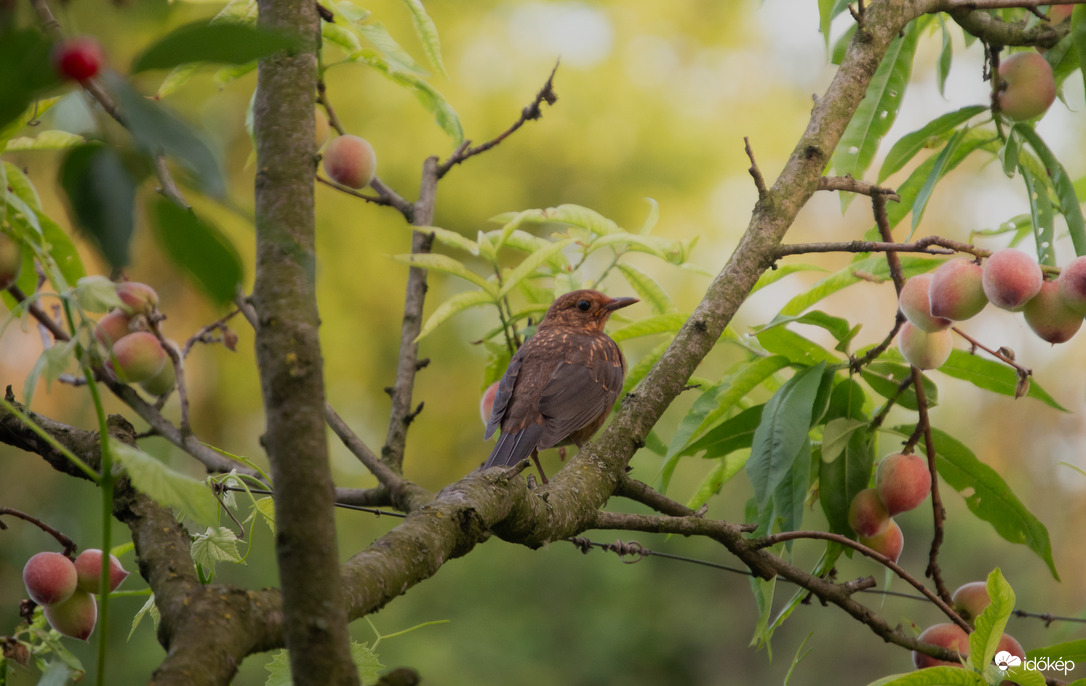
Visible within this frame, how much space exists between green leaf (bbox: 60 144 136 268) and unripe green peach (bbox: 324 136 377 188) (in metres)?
1.45

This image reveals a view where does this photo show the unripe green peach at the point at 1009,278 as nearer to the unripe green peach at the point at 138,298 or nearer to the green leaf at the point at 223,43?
the green leaf at the point at 223,43

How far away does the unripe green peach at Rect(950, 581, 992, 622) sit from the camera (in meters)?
1.58

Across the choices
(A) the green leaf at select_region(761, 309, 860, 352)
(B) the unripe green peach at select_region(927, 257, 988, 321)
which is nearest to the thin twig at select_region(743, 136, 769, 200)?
(A) the green leaf at select_region(761, 309, 860, 352)

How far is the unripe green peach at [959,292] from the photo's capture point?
1347 mm

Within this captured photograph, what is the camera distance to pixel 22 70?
1.69ft

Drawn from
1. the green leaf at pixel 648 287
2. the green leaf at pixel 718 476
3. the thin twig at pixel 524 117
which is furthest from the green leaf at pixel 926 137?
the thin twig at pixel 524 117

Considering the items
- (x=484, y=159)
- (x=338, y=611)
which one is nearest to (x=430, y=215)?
(x=338, y=611)

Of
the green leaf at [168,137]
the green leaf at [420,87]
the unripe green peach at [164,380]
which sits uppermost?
the green leaf at [420,87]

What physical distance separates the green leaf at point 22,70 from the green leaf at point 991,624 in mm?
1264

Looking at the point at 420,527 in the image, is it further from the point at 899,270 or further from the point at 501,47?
the point at 501,47

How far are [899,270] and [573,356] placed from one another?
1.32 metres

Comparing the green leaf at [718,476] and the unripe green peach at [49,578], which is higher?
the green leaf at [718,476]

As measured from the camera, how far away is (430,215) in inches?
84.2

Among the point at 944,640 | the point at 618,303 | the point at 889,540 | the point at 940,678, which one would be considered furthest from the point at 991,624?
the point at 618,303
